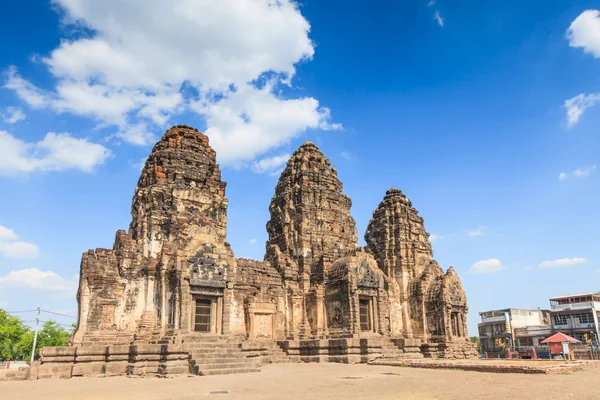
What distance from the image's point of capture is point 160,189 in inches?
966

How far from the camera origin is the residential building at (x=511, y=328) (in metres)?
64.0

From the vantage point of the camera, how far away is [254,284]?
87.5 ft

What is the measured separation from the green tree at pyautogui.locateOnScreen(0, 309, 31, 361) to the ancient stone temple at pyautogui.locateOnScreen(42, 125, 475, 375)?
34.6 m

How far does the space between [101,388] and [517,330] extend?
65426 mm

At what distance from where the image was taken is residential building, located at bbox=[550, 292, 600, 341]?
5738 centimetres

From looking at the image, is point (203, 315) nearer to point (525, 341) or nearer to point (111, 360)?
point (111, 360)

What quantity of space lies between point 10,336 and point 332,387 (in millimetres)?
50061

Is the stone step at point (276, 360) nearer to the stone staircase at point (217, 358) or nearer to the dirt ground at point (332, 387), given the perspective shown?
the stone staircase at point (217, 358)

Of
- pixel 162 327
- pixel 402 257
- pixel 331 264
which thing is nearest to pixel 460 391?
pixel 162 327

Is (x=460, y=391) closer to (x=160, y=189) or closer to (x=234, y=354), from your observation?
(x=234, y=354)

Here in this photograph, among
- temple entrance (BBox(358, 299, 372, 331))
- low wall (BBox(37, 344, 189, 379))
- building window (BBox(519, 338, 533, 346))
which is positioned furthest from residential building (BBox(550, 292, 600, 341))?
low wall (BBox(37, 344, 189, 379))

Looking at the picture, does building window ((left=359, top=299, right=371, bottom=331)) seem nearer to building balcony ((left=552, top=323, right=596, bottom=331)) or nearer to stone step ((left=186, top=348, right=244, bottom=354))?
stone step ((left=186, top=348, right=244, bottom=354))

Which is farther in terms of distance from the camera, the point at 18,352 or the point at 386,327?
the point at 18,352

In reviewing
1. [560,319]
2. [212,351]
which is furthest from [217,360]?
[560,319]
